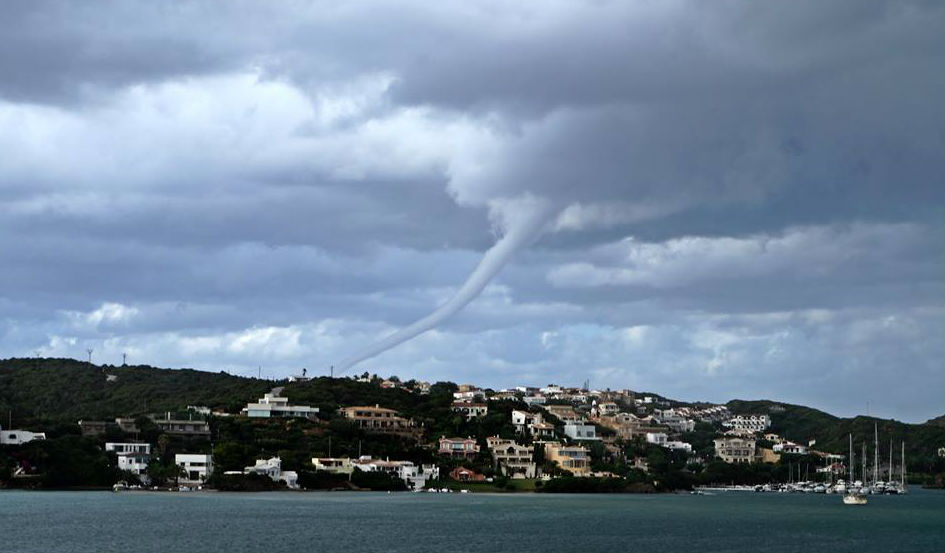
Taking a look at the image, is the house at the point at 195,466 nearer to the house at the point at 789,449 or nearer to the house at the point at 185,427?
the house at the point at 185,427

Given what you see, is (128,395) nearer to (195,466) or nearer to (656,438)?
(195,466)

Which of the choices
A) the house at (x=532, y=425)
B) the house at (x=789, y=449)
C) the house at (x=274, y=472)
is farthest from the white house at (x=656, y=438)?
the house at (x=274, y=472)

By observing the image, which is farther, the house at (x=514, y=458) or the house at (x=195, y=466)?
the house at (x=514, y=458)

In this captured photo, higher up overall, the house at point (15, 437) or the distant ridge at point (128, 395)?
the distant ridge at point (128, 395)

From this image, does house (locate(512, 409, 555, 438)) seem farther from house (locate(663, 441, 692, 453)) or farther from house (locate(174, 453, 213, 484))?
house (locate(174, 453, 213, 484))

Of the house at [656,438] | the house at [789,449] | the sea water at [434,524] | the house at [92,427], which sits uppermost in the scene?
the house at [92,427]

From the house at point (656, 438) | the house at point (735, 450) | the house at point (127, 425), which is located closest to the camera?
the house at point (127, 425)

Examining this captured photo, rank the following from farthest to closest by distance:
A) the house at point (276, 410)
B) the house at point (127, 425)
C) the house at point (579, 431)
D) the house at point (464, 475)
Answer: the house at point (579, 431) → the house at point (276, 410) → the house at point (127, 425) → the house at point (464, 475)
